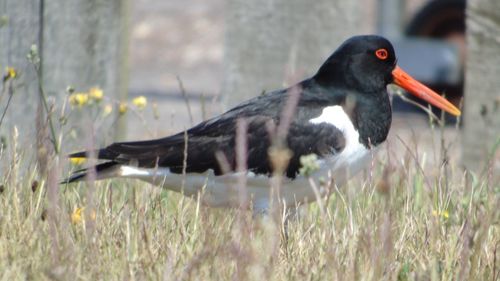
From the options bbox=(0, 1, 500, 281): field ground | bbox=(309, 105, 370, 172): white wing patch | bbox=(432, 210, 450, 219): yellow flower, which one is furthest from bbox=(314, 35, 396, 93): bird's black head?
bbox=(432, 210, 450, 219): yellow flower

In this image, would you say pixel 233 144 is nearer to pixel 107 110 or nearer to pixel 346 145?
pixel 346 145

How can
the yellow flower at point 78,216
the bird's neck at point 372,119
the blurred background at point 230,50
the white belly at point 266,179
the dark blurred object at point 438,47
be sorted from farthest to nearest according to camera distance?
the dark blurred object at point 438,47, the blurred background at point 230,50, the bird's neck at point 372,119, the white belly at point 266,179, the yellow flower at point 78,216

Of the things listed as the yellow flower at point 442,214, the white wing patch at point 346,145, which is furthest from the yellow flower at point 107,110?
the yellow flower at point 442,214

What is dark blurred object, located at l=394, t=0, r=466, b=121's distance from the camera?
36.4 ft

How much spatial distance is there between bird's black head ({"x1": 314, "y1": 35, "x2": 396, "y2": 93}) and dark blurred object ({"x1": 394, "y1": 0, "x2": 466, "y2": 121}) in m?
4.88

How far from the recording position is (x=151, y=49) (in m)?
15.4

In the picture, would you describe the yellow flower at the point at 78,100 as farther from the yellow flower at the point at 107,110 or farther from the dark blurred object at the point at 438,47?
the dark blurred object at the point at 438,47

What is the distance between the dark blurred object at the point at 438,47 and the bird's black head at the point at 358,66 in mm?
4883

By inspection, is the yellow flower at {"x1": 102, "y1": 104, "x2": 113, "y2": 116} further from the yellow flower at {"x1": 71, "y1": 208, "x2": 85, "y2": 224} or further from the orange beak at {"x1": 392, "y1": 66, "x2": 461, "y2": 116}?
the orange beak at {"x1": 392, "y1": 66, "x2": 461, "y2": 116}

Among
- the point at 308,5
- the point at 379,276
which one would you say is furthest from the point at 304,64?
the point at 379,276

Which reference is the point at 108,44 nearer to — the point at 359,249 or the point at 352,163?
the point at 352,163

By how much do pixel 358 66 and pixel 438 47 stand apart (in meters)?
5.83

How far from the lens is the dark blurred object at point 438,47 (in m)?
11.1

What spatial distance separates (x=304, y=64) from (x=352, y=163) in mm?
1412
